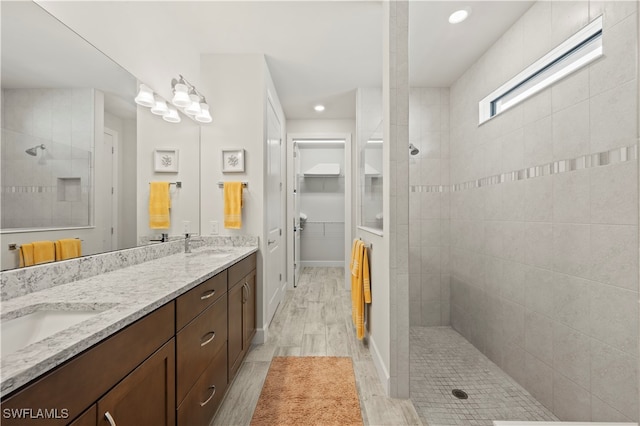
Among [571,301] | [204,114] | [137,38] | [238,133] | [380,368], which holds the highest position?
[137,38]

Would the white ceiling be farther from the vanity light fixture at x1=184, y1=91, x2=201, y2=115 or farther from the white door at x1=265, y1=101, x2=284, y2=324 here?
the white door at x1=265, y1=101, x2=284, y2=324

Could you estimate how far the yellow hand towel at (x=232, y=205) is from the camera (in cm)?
241

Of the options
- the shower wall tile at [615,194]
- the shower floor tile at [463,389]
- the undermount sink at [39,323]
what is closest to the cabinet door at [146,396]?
the undermount sink at [39,323]

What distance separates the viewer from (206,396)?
1.35 meters

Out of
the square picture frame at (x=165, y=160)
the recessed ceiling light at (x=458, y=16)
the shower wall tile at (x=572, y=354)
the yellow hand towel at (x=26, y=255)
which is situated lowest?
the shower wall tile at (x=572, y=354)

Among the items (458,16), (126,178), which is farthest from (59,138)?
(458,16)

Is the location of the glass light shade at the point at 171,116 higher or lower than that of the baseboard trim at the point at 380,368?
higher

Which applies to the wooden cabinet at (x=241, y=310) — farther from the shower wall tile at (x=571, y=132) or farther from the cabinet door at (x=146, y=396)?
the shower wall tile at (x=571, y=132)

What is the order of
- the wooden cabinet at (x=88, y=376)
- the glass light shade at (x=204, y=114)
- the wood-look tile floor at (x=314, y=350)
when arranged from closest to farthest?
1. the wooden cabinet at (x=88, y=376)
2. the wood-look tile floor at (x=314, y=350)
3. the glass light shade at (x=204, y=114)

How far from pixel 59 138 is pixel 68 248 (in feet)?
1.61

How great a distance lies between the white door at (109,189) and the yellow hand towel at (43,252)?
301 millimetres

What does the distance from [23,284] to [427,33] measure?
9.38 ft

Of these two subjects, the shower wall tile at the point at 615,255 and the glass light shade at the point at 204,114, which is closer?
the shower wall tile at the point at 615,255

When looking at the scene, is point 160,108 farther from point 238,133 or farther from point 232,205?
point 232,205
